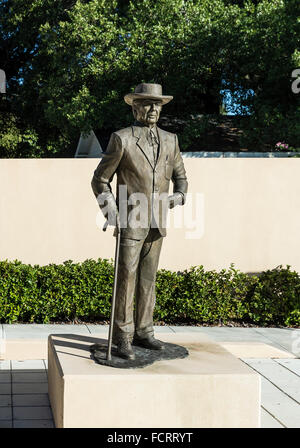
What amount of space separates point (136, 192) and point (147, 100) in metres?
0.81

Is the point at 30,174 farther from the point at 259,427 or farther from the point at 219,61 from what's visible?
the point at 219,61

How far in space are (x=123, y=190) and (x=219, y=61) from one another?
12.5 meters

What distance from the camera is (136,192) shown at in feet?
18.7

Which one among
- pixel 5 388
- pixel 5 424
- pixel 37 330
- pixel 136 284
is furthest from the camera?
pixel 37 330

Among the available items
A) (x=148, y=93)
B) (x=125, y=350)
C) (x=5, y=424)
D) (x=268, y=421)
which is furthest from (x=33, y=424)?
(x=148, y=93)

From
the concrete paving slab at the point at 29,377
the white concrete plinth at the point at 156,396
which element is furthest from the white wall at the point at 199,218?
the white concrete plinth at the point at 156,396

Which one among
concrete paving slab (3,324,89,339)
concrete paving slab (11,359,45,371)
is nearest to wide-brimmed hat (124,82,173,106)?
concrete paving slab (11,359,45,371)

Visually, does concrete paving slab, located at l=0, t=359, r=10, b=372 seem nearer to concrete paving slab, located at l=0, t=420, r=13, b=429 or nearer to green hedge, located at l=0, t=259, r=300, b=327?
concrete paving slab, located at l=0, t=420, r=13, b=429

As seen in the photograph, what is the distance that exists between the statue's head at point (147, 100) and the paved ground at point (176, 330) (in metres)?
2.77

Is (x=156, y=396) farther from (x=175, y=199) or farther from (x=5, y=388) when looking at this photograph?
(x=5, y=388)

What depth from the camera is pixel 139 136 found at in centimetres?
577

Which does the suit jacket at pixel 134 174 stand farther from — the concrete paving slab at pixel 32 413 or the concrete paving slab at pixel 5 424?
the concrete paving slab at pixel 5 424
